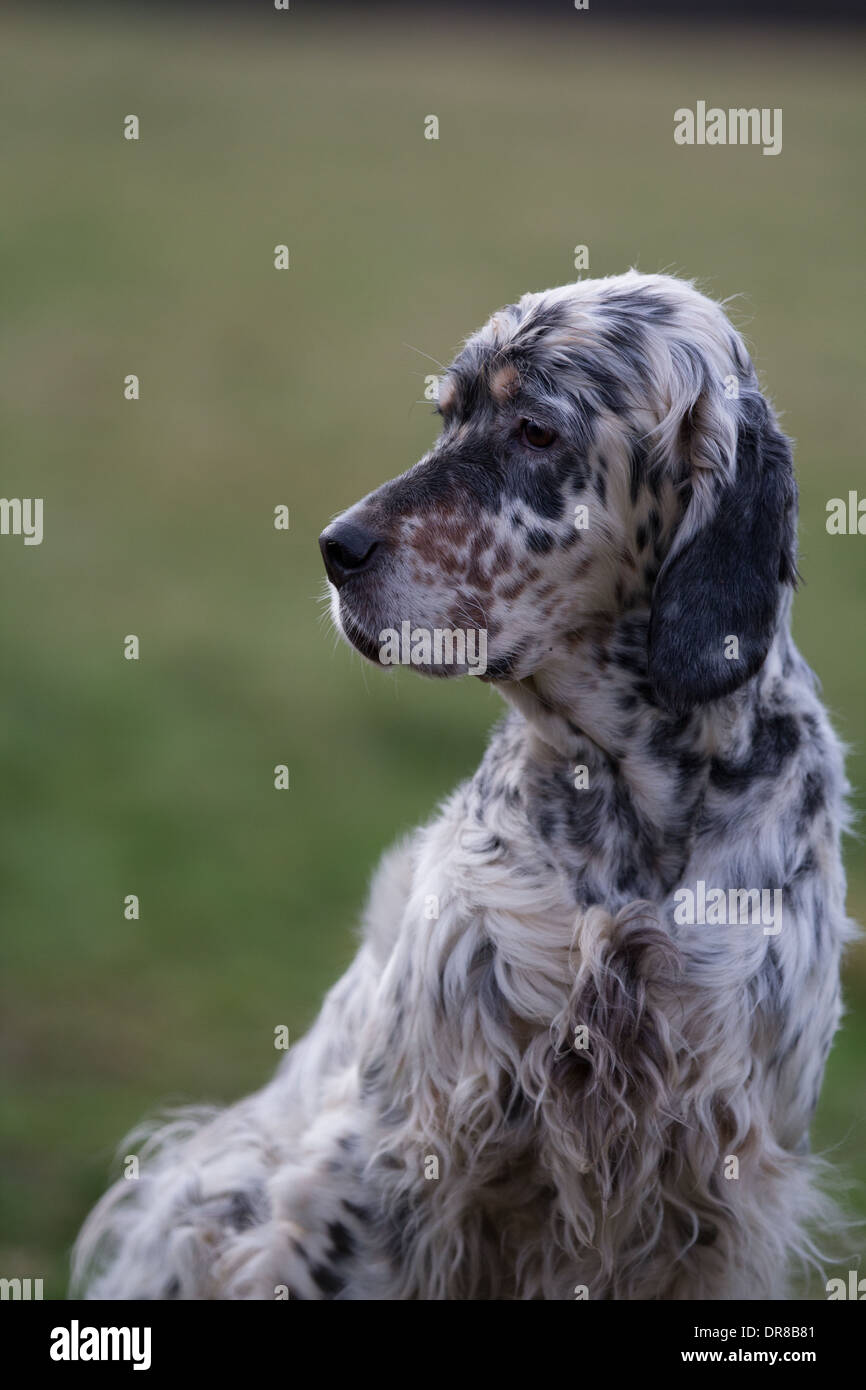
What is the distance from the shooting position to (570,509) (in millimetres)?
3305

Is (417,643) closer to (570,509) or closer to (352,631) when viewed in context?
(352,631)

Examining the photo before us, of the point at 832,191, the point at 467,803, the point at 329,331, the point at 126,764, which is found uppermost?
the point at 832,191

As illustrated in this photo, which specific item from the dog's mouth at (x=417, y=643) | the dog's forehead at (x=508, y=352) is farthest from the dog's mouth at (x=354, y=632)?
the dog's forehead at (x=508, y=352)

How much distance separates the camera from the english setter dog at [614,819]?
3291mm

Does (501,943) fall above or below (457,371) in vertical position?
below

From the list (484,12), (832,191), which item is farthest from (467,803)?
(484,12)

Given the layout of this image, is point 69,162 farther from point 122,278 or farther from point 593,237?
point 593,237

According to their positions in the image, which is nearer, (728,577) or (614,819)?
(728,577)

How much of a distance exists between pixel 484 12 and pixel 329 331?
6.11 m

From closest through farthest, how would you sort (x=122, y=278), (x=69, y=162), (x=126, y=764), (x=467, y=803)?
1. (x=467, y=803)
2. (x=126, y=764)
3. (x=122, y=278)
4. (x=69, y=162)

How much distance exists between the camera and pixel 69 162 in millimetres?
18422

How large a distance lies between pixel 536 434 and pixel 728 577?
50cm
